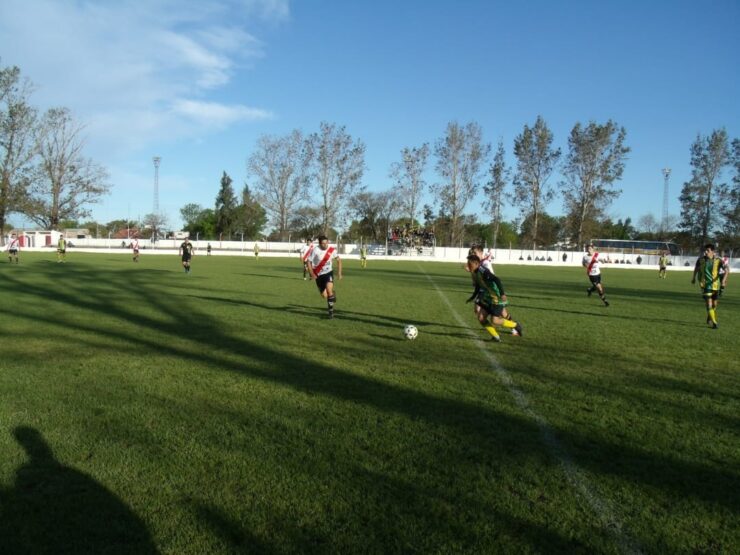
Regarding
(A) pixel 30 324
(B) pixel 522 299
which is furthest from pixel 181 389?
(B) pixel 522 299

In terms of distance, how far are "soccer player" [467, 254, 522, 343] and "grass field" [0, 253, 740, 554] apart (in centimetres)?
37

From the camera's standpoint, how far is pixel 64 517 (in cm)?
330

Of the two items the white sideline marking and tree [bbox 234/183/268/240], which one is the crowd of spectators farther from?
the white sideline marking

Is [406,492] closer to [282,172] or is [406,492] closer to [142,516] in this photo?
[142,516]

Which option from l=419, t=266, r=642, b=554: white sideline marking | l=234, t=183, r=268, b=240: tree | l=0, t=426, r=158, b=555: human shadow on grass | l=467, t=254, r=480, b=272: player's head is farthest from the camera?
l=234, t=183, r=268, b=240: tree

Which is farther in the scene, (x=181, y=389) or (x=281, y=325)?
(x=281, y=325)

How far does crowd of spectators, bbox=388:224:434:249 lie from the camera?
210 feet

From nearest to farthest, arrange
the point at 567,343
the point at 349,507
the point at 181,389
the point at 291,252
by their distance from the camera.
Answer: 1. the point at 349,507
2. the point at 181,389
3. the point at 567,343
4. the point at 291,252

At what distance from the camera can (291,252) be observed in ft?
208

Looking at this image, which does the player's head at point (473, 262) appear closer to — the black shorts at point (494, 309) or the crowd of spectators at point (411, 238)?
the black shorts at point (494, 309)

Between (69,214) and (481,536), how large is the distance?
242ft

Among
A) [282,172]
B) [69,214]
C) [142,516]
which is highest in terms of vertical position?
[282,172]

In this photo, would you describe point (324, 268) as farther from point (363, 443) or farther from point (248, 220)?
point (248, 220)

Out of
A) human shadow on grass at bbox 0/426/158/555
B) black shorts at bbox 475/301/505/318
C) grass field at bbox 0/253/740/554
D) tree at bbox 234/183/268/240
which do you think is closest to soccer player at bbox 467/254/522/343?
black shorts at bbox 475/301/505/318
